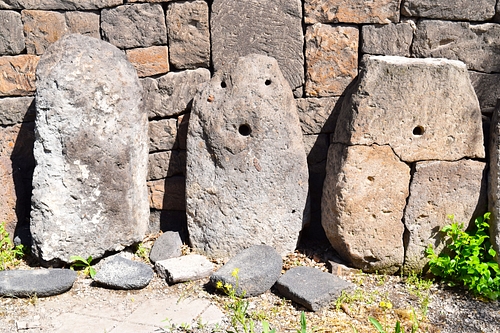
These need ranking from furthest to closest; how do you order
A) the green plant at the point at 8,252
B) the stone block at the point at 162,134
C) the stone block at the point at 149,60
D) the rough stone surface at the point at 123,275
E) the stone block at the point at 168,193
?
the stone block at the point at 168,193 → the stone block at the point at 162,134 → the stone block at the point at 149,60 → the green plant at the point at 8,252 → the rough stone surface at the point at 123,275

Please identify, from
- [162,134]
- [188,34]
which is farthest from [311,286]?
[188,34]

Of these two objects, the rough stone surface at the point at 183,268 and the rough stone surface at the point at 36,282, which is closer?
the rough stone surface at the point at 36,282

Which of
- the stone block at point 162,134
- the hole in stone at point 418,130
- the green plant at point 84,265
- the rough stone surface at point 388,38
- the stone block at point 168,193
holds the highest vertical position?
the rough stone surface at point 388,38

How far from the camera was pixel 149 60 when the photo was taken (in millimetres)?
4035

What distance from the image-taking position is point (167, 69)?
4.07 meters

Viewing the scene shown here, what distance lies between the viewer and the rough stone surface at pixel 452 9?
12.6ft

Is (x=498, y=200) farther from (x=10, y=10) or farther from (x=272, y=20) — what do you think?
(x=10, y=10)

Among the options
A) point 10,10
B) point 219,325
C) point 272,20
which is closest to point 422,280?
point 219,325

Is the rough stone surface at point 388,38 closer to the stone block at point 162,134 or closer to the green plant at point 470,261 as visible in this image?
the green plant at point 470,261

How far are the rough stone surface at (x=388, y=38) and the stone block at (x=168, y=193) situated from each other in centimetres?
175

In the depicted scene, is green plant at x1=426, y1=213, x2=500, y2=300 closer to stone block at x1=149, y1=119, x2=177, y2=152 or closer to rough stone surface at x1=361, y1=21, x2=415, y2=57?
rough stone surface at x1=361, y1=21, x2=415, y2=57

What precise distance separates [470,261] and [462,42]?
1575 mm

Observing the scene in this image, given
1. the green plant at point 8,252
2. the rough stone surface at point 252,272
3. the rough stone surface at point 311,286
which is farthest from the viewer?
the green plant at point 8,252

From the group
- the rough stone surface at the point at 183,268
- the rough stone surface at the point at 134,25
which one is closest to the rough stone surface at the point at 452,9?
the rough stone surface at the point at 134,25
